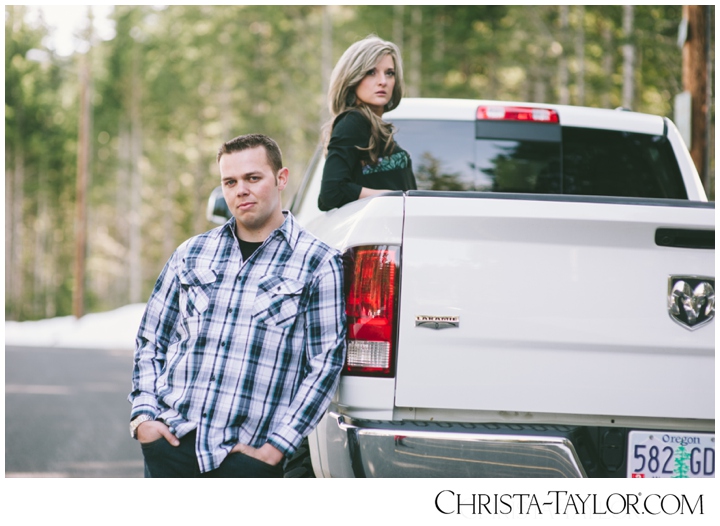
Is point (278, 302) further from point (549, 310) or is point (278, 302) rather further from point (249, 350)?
point (549, 310)

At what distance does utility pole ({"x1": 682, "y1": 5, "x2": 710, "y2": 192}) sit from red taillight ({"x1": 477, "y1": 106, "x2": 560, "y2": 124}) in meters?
5.10

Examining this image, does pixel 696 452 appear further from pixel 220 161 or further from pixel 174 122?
pixel 174 122

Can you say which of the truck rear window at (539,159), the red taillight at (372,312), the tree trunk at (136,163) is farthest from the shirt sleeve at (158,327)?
the tree trunk at (136,163)

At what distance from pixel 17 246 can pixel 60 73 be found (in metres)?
11.4

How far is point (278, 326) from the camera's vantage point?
2598mm

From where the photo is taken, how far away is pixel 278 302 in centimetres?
261

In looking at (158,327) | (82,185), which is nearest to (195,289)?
(158,327)

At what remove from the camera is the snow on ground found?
54.0ft

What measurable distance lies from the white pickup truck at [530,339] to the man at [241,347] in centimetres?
13

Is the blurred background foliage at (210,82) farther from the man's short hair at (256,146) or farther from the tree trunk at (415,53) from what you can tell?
the man's short hair at (256,146)

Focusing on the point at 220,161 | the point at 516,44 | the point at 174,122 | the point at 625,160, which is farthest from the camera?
the point at 174,122

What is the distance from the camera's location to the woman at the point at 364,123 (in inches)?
A: 130
